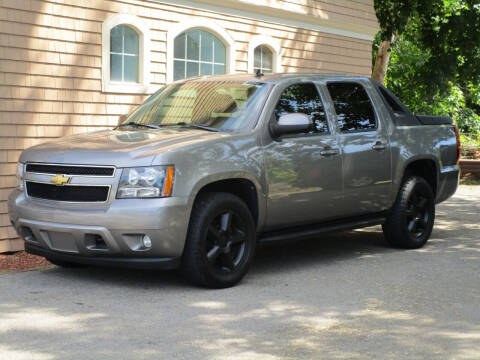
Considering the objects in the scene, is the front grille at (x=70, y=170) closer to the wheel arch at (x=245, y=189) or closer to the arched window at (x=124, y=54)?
the wheel arch at (x=245, y=189)

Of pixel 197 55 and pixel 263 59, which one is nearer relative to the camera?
pixel 197 55

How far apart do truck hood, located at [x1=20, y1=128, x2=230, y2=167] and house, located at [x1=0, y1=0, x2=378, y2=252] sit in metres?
2.61

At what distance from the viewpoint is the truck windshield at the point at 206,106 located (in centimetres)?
728

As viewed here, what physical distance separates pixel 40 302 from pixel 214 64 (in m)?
6.86

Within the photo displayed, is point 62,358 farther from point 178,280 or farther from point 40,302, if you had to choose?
point 178,280

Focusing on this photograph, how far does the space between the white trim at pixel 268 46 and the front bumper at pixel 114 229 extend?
6.78 m

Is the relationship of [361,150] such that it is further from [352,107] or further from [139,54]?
[139,54]

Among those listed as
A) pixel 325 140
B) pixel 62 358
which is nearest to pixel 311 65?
pixel 325 140

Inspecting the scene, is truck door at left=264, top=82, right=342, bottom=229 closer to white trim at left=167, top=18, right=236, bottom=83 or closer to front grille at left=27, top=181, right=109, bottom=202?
front grille at left=27, top=181, right=109, bottom=202

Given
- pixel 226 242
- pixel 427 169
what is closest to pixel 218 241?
pixel 226 242

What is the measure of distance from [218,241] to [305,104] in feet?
6.14

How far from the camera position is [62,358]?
4754mm

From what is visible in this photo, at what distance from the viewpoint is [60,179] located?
6562 mm

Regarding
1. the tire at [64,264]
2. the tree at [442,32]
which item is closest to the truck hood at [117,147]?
the tire at [64,264]
